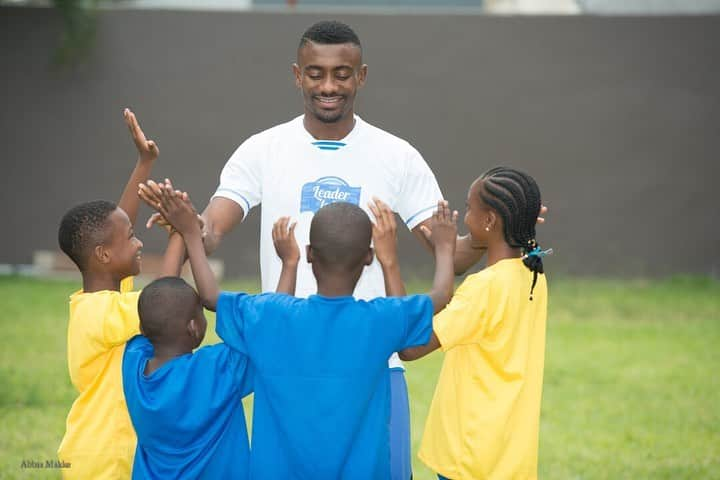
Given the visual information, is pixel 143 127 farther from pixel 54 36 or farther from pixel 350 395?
pixel 350 395

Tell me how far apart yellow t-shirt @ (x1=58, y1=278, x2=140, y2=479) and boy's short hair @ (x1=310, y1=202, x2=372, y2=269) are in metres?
0.77

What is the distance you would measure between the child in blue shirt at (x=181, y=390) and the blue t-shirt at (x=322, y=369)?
0.18 m

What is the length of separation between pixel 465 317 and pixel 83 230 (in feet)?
4.64

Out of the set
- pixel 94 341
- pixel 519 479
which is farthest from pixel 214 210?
pixel 519 479

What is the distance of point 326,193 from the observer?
3.78 m

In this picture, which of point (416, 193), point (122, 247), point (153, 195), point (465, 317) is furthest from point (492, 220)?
point (122, 247)

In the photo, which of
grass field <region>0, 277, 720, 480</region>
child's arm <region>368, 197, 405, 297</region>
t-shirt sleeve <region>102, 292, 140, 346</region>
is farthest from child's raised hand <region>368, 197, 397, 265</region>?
grass field <region>0, 277, 720, 480</region>

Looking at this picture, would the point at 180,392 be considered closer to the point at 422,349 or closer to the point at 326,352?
the point at 326,352

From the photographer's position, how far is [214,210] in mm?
3822

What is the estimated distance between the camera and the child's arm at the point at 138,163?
3.94 meters

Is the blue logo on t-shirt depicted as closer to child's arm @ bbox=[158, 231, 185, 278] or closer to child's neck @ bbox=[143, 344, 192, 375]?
child's arm @ bbox=[158, 231, 185, 278]

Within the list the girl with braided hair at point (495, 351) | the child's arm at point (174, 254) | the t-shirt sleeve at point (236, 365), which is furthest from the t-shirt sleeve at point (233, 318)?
the girl with braided hair at point (495, 351)

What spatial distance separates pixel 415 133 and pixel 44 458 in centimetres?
787

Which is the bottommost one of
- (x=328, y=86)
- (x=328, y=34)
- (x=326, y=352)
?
(x=326, y=352)
